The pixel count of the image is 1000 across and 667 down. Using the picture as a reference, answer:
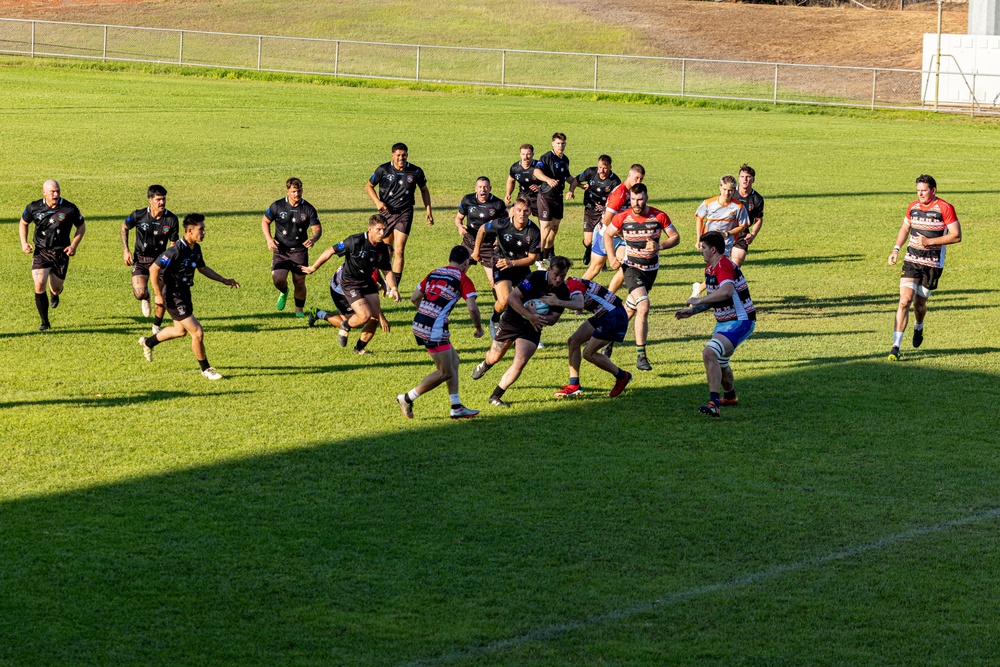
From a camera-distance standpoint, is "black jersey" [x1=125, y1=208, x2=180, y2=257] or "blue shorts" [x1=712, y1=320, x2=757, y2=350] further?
"black jersey" [x1=125, y1=208, x2=180, y2=257]

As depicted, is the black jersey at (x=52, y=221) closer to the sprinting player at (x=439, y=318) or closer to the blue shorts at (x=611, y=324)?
the sprinting player at (x=439, y=318)

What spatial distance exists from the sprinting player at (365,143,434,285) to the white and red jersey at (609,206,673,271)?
5.09 m

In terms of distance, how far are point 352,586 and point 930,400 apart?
847cm

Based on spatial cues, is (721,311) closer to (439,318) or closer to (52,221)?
(439,318)

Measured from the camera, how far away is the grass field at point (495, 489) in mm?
8945

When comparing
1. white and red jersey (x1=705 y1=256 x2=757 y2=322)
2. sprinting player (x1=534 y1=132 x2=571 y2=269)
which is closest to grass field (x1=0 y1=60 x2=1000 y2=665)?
white and red jersey (x1=705 y1=256 x2=757 y2=322)

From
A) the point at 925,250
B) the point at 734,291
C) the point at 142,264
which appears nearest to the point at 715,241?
the point at 734,291

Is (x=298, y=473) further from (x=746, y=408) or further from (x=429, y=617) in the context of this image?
(x=746, y=408)

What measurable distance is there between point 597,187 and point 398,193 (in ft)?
11.6

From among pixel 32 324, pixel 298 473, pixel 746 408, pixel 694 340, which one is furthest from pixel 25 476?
pixel 694 340

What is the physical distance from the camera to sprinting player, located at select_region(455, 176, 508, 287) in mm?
18672

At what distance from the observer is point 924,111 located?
166ft

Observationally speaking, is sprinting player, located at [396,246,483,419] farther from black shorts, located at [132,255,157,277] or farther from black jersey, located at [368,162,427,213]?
black jersey, located at [368,162,427,213]

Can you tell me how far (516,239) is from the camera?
55.6 ft
